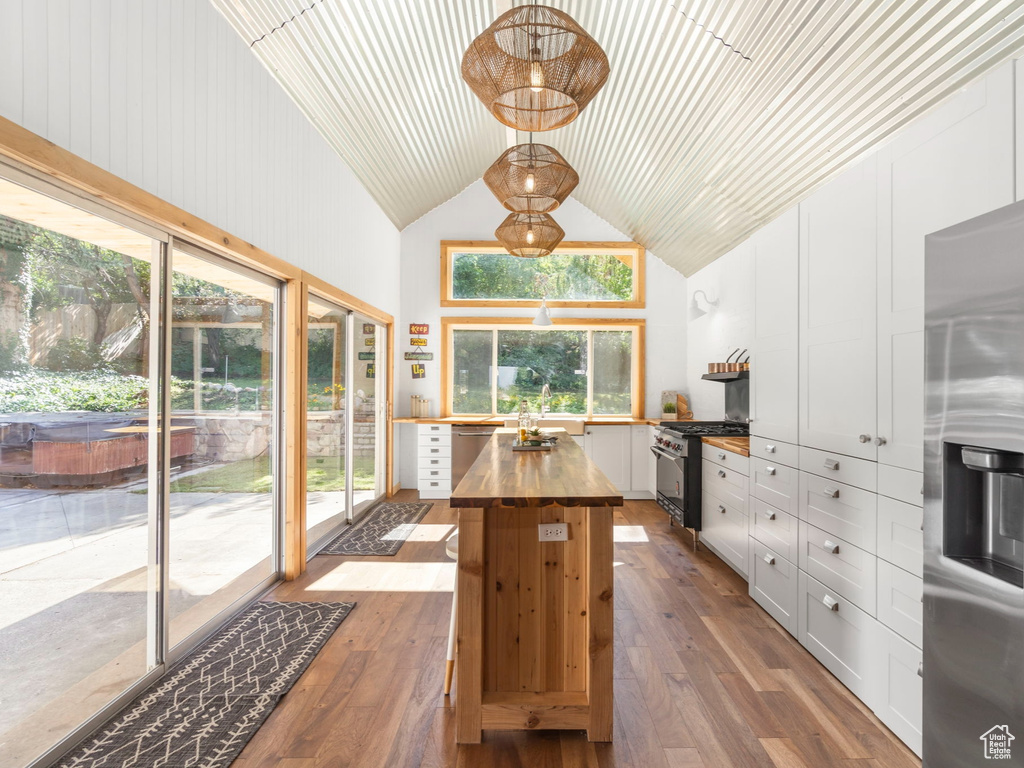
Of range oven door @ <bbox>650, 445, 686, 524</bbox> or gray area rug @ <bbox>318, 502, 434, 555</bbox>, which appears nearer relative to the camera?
gray area rug @ <bbox>318, 502, 434, 555</bbox>

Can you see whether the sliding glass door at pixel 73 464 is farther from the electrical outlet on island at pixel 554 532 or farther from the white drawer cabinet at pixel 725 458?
the white drawer cabinet at pixel 725 458

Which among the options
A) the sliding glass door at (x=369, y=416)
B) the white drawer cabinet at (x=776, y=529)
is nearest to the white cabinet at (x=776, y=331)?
the white drawer cabinet at (x=776, y=529)

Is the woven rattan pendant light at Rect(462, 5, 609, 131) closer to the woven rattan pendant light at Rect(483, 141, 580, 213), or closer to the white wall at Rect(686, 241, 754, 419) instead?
the woven rattan pendant light at Rect(483, 141, 580, 213)

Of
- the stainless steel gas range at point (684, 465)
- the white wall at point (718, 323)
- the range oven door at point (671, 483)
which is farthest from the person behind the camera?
the white wall at point (718, 323)

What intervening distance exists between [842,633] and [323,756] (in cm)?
224

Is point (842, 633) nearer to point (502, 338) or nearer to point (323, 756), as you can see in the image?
point (323, 756)

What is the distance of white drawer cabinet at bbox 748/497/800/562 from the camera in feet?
9.10

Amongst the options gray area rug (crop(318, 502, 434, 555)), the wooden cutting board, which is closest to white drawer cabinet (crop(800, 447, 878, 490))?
gray area rug (crop(318, 502, 434, 555))

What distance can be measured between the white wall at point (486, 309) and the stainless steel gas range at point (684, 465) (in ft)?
4.97

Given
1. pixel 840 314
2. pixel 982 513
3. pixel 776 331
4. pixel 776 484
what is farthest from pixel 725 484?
pixel 982 513

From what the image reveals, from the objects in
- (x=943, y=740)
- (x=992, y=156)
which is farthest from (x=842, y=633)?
(x=992, y=156)

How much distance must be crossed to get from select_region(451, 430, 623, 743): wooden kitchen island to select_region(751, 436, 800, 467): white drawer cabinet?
1.28 m

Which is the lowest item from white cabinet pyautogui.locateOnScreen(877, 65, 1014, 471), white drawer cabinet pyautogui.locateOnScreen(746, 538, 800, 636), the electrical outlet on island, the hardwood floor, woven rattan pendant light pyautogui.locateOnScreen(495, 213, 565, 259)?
the hardwood floor

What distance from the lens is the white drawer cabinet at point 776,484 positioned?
2787 mm
